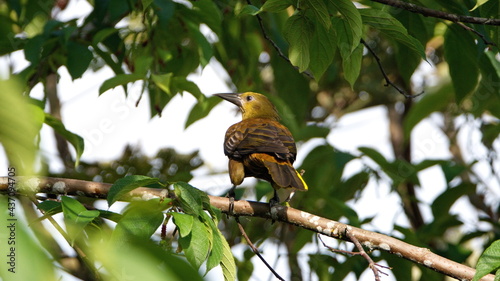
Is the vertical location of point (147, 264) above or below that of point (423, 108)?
above

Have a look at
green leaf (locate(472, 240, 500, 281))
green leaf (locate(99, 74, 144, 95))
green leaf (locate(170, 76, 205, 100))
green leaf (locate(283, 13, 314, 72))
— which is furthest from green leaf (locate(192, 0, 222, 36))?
green leaf (locate(472, 240, 500, 281))

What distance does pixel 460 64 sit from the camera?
10.7 ft

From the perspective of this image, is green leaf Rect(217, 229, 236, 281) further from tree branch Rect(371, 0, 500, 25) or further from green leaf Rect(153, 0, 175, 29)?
green leaf Rect(153, 0, 175, 29)

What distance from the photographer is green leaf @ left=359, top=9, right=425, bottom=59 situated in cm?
231

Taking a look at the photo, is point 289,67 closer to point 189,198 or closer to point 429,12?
point 429,12

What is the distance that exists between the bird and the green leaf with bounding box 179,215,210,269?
1.34 metres

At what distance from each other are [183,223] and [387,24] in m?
1.11

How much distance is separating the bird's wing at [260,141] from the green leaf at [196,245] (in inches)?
66.7

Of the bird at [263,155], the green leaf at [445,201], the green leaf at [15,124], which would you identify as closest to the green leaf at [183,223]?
the green leaf at [15,124]

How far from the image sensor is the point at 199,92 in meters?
3.36

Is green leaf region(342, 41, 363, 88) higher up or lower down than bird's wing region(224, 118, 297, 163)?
higher up

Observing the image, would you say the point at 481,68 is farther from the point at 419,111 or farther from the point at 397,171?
the point at 419,111

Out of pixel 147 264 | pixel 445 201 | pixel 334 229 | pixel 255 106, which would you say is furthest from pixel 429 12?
pixel 255 106

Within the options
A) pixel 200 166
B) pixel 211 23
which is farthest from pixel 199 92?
pixel 200 166
